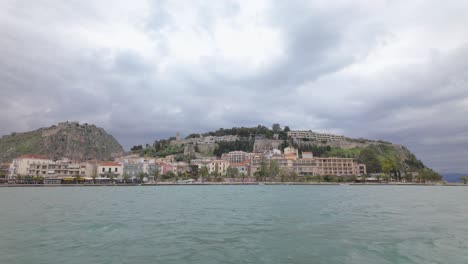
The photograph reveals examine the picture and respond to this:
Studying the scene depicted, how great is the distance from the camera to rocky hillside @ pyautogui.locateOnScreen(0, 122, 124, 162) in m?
152

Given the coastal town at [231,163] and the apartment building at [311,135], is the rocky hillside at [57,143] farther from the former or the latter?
the apartment building at [311,135]

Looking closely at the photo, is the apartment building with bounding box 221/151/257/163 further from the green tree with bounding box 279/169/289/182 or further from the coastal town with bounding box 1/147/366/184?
the green tree with bounding box 279/169/289/182

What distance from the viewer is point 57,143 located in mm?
162250

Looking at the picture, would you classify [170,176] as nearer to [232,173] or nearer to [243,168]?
[232,173]

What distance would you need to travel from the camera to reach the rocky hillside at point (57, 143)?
500ft

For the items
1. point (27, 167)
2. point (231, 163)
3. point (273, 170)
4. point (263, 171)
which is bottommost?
point (263, 171)

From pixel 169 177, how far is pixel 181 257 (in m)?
102

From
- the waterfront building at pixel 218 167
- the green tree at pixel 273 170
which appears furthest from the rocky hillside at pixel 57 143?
the green tree at pixel 273 170

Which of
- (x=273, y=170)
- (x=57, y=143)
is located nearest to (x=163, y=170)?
(x=273, y=170)

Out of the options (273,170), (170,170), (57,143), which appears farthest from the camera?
(57,143)

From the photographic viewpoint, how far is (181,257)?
984 cm

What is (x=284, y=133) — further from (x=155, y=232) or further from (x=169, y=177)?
(x=155, y=232)

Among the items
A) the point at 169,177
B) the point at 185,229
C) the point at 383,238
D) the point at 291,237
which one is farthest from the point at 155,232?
the point at 169,177

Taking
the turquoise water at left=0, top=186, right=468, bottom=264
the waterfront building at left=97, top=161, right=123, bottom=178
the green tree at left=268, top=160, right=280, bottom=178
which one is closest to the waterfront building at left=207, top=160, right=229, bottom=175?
the green tree at left=268, top=160, right=280, bottom=178
